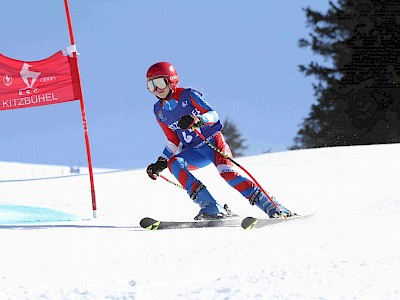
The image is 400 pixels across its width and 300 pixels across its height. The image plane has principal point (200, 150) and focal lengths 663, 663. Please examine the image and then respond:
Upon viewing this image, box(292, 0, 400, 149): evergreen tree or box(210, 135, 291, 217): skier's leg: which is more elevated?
box(292, 0, 400, 149): evergreen tree

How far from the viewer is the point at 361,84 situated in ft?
67.3

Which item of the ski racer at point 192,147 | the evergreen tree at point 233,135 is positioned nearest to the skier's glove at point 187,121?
the ski racer at point 192,147

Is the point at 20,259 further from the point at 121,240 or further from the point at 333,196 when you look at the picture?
the point at 333,196

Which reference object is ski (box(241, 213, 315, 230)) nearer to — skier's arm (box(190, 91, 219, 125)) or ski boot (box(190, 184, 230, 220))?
ski boot (box(190, 184, 230, 220))

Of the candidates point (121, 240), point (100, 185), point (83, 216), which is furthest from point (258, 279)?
point (100, 185)

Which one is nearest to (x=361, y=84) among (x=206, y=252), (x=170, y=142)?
(x=170, y=142)

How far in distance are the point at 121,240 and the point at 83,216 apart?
249 cm

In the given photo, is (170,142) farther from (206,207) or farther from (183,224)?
(183,224)

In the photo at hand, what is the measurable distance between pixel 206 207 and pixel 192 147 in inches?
21.5

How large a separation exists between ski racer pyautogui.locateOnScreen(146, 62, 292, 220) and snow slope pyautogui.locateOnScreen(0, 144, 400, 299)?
468 mm

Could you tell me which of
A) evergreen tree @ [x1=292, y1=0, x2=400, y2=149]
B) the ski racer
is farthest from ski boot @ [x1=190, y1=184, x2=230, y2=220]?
evergreen tree @ [x1=292, y1=0, x2=400, y2=149]

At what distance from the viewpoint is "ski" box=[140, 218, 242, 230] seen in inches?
208

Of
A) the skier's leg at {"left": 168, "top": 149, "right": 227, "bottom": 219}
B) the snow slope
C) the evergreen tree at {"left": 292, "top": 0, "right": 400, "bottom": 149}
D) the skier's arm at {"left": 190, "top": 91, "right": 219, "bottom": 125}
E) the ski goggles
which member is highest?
the evergreen tree at {"left": 292, "top": 0, "right": 400, "bottom": 149}

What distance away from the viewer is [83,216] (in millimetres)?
6895
